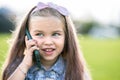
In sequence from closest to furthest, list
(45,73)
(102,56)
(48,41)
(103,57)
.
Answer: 1. (48,41)
2. (45,73)
3. (103,57)
4. (102,56)

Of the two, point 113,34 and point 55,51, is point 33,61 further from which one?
point 113,34

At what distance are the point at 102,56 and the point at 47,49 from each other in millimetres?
8624

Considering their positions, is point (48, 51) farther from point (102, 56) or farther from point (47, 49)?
point (102, 56)

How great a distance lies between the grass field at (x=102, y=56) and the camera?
1017 centimetres

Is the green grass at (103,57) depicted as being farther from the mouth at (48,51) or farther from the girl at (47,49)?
the mouth at (48,51)

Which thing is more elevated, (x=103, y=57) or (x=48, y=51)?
(x=48, y=51)

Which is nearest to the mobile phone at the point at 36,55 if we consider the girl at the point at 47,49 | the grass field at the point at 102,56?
the girl at the point at 47,49

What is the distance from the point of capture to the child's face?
4.98m

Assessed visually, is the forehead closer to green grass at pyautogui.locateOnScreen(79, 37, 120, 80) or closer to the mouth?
the mouth

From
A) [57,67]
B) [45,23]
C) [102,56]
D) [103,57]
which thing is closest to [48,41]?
[45,23]

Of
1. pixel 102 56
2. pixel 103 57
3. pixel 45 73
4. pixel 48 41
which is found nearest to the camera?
pixel 48 41

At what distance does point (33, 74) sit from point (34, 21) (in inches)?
18.2

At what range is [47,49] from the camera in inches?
196

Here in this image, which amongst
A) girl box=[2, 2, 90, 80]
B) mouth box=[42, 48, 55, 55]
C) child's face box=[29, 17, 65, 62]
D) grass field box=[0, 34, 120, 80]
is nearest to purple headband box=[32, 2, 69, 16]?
girl box=[2, 2, 90, 80]
